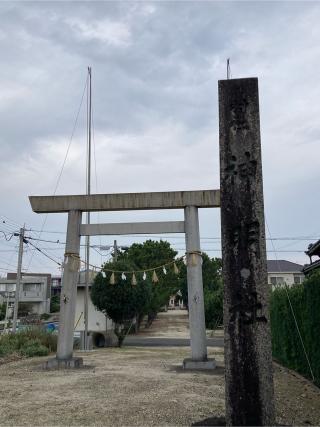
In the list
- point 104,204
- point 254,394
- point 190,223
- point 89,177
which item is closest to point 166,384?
point 254,394

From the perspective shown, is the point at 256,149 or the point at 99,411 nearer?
the point at 256,149

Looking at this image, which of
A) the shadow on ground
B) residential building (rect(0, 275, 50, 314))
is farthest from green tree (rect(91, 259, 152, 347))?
residential building (rect(0, 275, 50, 314))

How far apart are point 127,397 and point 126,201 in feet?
17.8

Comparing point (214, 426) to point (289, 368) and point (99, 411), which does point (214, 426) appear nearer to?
point (99, 411)

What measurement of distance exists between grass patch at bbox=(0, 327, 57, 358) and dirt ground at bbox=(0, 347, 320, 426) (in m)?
2.94

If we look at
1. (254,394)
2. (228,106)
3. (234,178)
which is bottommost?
(254,394)

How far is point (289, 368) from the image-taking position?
36.3 ft

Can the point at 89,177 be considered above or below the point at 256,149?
above

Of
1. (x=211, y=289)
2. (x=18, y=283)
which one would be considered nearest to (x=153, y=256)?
(x=211, y=289)

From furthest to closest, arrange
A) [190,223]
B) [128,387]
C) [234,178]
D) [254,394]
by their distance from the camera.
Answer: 1. [190,223]
2. [128,387]
3. [234,178]
4. [254,394]

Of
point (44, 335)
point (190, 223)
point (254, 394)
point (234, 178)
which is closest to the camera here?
point (254, 394)

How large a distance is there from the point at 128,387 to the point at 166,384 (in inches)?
28.9

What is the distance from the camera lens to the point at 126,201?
1098 cm

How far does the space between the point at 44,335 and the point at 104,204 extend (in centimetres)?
630
